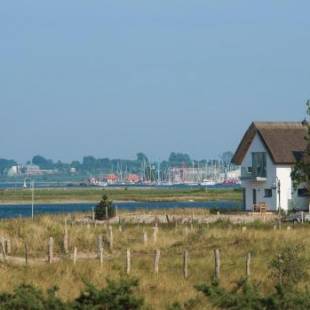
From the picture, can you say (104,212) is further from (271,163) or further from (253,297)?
(253,297)

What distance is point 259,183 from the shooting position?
8256 centimetres

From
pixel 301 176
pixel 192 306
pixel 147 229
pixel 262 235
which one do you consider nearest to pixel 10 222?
pixel 147 229

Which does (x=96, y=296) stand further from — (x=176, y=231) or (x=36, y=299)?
(x=176, y=231)

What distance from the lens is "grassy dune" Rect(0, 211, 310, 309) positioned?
36.5 metres

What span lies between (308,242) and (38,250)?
12.3 m

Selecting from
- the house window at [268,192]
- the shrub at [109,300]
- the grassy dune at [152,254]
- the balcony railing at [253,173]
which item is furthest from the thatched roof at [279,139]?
the shrub at [109,300]

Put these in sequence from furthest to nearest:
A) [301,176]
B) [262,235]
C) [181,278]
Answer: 1. [301,176]
2. [262,235]
3. [181,278]

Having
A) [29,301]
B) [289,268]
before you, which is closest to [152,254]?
[289,268]

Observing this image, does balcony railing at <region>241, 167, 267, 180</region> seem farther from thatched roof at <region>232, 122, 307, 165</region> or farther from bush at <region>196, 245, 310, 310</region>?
bush at <region>196, 245, 310, 310</region>

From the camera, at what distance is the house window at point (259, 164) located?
82.1 meters

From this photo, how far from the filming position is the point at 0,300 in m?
29.6

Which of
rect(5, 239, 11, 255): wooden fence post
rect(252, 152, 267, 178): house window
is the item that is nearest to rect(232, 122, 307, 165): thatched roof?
rect(252, 152, 267, 178): house window

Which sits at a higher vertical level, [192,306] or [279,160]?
[279,160]

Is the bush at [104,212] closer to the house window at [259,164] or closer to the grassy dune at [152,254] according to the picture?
the grassy dune at [152,254]
